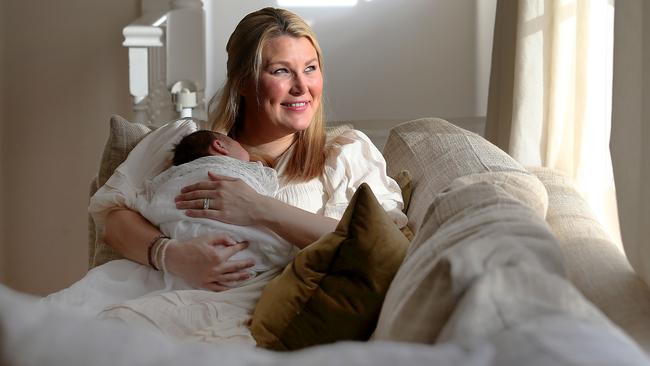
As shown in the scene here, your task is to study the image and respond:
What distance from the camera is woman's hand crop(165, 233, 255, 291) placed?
2.10m

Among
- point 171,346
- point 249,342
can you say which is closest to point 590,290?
point 249,342

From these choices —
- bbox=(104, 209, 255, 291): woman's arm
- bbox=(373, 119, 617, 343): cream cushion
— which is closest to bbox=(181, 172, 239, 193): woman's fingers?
bbox=(104, 209, 255, 291): woman's arm

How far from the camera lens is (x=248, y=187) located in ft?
7.55

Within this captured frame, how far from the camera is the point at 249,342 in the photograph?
1782 millimetres

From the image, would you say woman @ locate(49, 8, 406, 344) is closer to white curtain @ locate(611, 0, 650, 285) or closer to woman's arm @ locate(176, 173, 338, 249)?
woman's arm @ locate(176, 173, 338, 249)

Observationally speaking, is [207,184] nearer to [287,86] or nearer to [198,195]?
[198,195]

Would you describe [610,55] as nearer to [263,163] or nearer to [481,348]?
[263,163]

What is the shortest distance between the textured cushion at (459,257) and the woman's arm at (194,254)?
680 mm

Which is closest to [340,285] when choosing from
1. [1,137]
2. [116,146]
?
[116,146]

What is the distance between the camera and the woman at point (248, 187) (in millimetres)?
1964

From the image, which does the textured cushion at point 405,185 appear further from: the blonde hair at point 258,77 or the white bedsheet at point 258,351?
the white bedsheet at point 258,351

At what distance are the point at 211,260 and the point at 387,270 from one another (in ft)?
1.81

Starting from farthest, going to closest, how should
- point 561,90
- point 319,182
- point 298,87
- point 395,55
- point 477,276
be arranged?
1. point 395,55
2. point 561,90
3. point 298,87
4. point 319,182
5. point 477,276

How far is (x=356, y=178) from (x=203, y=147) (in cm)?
38
